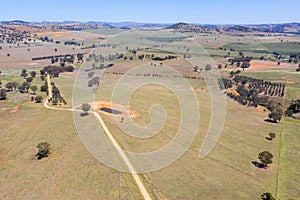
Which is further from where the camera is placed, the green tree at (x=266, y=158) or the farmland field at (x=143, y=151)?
the green tree at (x=266, y=158)

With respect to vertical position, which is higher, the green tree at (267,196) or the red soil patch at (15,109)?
the red soil patch at (15,109)

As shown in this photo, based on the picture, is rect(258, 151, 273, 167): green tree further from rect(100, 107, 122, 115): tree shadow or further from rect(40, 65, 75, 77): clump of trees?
rect(40, 65, 75, 77): clump of trees

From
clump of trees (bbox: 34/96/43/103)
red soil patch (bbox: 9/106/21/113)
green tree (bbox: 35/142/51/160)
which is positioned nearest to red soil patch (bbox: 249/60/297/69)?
clump of trees (bbox: 34/96/43/103)

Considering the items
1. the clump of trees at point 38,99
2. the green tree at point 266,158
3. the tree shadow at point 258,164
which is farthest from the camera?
the clump of trees at point 38,99

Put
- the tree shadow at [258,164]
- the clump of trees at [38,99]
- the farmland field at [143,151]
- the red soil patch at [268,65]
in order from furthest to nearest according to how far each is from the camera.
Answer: the red soil patch at [268,65] → the clump of trees at [38,99] → the tree shadow at [258,164] → the farmland field at [143,151]

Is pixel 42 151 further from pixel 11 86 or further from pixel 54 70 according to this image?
pixel 54 70

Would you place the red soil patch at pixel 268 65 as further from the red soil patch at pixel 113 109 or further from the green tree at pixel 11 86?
the green tree at pixel 11 86

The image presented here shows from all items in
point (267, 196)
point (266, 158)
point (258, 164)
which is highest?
point (266, 158)

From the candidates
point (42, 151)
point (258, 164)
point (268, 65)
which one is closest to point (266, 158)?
point (258, 164)

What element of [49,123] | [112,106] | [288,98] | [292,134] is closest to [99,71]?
[112,106]

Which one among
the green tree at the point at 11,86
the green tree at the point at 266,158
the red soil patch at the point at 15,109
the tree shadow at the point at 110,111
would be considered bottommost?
the green tree at the point at 266,158

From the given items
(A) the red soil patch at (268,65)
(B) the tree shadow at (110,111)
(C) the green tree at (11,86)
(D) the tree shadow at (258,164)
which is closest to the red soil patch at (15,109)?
(C) the green tree at (11,86)
